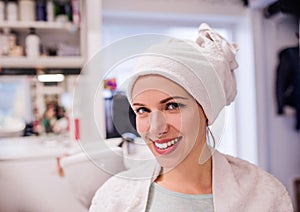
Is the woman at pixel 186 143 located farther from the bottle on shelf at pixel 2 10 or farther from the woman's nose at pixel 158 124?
the bottle on shelf at pixel 2 10

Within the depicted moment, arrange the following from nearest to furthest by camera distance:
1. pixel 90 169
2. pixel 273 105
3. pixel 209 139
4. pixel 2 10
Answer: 1. pixel 209 139
2. pixel 90 169
3. pixel 2 10
4. pixel 273 105

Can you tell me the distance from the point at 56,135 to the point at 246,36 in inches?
56.2

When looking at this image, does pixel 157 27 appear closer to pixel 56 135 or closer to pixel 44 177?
pixel 56 135

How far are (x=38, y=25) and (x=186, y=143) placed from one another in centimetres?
154

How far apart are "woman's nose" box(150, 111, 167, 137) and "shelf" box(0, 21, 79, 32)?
1470mm

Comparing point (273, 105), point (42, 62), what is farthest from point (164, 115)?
point (273, 105)

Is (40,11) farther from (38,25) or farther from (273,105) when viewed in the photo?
(273,105)

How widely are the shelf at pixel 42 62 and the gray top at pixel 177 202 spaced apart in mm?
1351

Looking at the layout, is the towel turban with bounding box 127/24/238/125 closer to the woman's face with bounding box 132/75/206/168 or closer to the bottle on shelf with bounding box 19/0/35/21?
the woman's face with bounding box 132/75/206/168

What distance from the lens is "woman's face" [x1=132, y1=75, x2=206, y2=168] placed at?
1.52 ft

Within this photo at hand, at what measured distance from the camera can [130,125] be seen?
0.54 m

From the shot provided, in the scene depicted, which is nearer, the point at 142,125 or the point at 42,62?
the point at 142,125

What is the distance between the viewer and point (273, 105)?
2.16 m

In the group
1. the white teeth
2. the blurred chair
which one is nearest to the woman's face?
the white teeth
